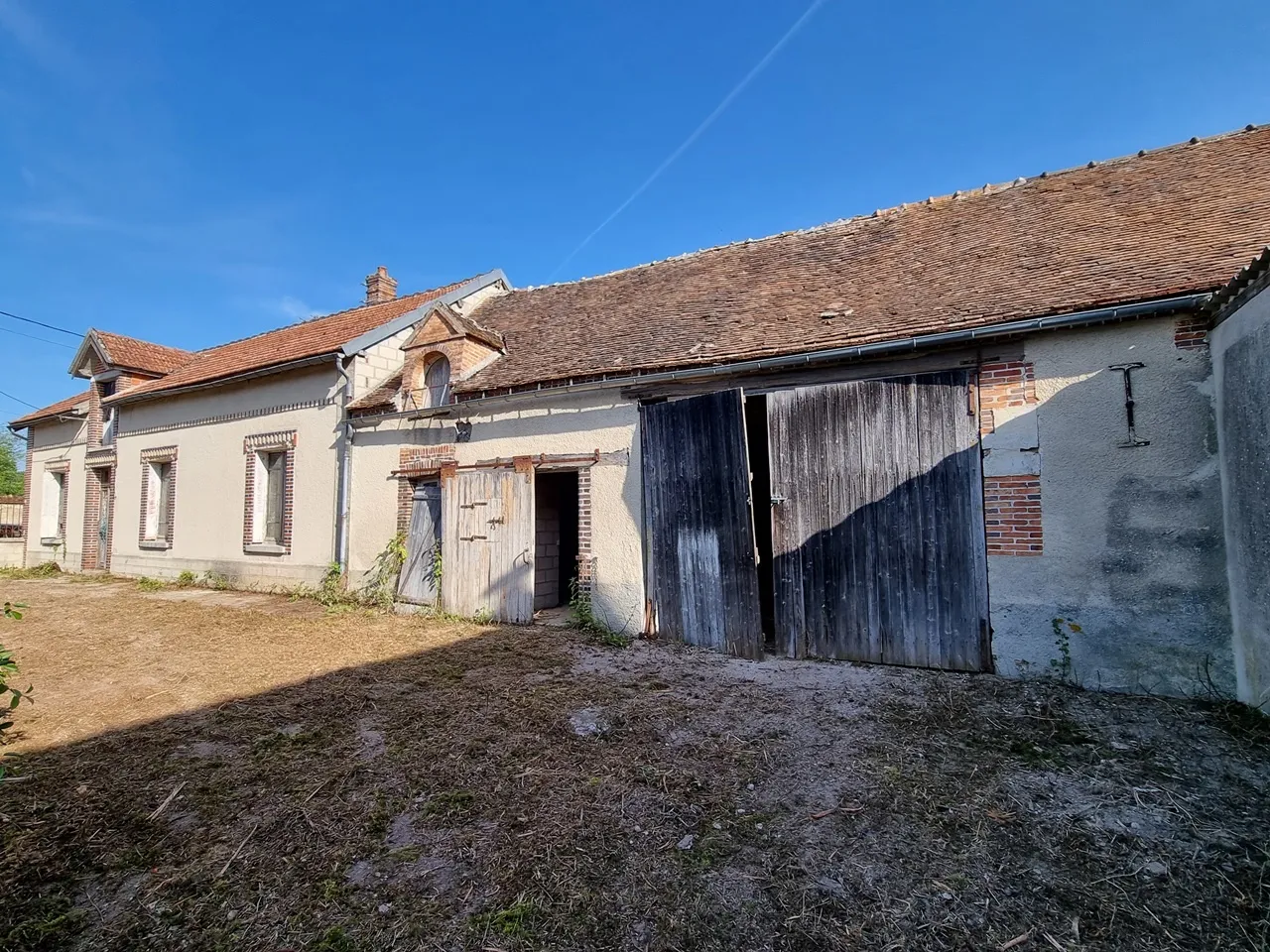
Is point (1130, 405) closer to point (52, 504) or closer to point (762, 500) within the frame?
point (762, 500)

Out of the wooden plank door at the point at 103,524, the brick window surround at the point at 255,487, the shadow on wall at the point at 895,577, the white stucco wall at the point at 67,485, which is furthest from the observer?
the white stucco wall at the point at 67,485

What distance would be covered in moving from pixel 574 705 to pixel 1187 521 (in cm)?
498

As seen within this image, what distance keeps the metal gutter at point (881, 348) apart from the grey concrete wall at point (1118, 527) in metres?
0.19

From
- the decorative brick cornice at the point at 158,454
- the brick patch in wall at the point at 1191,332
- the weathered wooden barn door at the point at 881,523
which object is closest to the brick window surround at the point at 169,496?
the decorative brick cornice at the point at 158,454

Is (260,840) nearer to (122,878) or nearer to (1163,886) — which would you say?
(122,878)

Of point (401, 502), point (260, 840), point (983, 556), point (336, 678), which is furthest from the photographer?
point (401, 502)

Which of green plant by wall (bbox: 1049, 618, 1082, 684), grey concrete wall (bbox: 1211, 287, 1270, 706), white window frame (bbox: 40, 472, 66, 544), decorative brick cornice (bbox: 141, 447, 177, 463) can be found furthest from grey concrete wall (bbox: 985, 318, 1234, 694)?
white window frame (bbox: 40, 472, 66, 544)

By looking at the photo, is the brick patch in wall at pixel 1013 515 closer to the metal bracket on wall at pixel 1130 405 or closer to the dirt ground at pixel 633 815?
the metal bracket on wall at pixel 1130 405

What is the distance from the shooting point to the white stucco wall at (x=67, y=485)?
1398cm

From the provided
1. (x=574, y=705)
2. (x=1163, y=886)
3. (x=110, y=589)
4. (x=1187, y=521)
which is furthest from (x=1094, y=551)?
(x=110, y=589)

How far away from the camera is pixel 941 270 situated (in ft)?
22.1

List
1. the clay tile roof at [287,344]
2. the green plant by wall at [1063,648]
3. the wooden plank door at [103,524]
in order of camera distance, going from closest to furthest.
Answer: the green plant by wall at [1063,648]
the clay tile roof at [287,344]
the wooden plank door at [103,524]

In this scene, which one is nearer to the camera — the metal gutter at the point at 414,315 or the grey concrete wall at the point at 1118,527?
Answer: the grey concrete wall at the point at 1118,527

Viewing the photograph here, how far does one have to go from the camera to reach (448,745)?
405 cm
